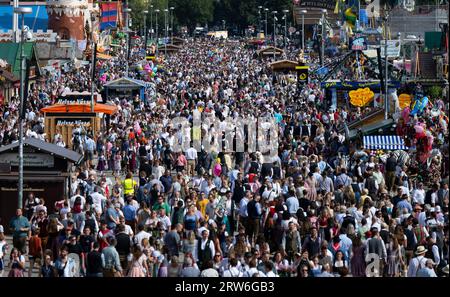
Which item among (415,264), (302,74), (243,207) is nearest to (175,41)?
(302,74)

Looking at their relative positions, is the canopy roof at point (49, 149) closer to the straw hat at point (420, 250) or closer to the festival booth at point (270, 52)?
the straw hat at point (420, 250)

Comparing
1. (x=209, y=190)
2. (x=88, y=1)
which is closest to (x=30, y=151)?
(x=209, y=190)

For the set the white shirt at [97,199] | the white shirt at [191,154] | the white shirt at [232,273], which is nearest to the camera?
the white shirt at [232,273]

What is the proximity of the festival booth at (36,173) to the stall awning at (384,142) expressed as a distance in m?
9.61

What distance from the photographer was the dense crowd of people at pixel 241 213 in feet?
61.2

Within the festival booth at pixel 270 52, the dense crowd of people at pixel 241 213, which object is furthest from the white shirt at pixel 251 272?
the festival booth at pixel 270 52

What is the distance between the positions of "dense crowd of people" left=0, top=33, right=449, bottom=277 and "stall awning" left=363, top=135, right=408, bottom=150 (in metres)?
0.32

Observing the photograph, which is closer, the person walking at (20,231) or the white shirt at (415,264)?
the white shirt at (415,264)

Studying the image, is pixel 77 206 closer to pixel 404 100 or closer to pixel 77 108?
pixel 77 108

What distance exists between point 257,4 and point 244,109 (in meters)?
145

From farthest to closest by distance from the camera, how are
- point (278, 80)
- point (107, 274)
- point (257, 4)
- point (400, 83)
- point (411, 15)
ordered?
1. point (257, 4)
2. point (411, 15)
3. point (278, 80)
4. point (400, 83)
5. point (107, 274)

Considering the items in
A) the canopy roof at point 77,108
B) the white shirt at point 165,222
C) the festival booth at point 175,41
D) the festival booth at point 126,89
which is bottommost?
the white shirt at point 165,222
